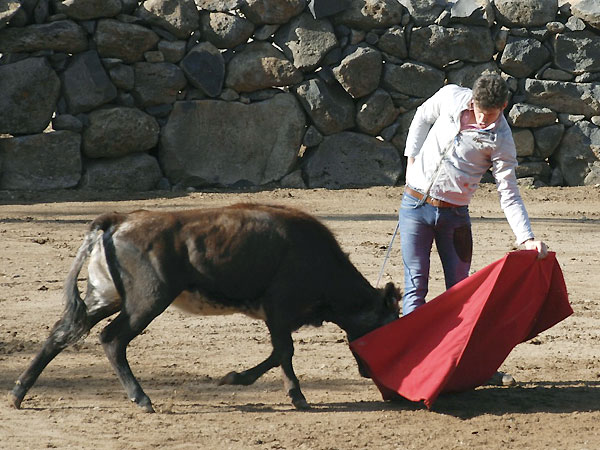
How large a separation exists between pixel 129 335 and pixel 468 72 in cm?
1016

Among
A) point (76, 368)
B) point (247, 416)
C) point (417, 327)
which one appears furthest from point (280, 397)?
point (76, 368)

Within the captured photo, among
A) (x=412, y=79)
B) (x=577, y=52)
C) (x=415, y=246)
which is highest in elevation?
(x=577, y=52)

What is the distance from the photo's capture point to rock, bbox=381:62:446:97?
1471 cm

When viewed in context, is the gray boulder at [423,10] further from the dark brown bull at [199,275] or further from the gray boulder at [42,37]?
the dark brown bull at [199,275]

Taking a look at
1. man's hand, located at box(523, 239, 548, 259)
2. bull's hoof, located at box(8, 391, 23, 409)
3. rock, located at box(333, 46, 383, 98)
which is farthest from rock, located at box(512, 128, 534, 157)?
bull's hoof, located at box(8, 391, 23, 409)

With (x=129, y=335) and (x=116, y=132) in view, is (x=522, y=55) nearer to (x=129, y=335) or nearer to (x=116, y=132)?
(x=116, y=132)

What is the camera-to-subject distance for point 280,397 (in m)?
6.34

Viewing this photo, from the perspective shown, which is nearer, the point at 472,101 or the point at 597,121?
the point at 472,101

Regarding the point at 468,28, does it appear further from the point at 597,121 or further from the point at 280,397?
the point at 280,397

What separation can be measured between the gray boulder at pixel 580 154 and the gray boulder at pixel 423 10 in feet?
8.78

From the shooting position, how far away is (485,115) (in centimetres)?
586

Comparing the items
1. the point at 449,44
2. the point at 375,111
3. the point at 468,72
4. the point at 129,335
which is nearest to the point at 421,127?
the point at 129,335

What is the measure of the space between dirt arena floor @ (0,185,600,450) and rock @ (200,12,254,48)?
4.82 m

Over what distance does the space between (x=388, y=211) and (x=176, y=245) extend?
7.45 m
